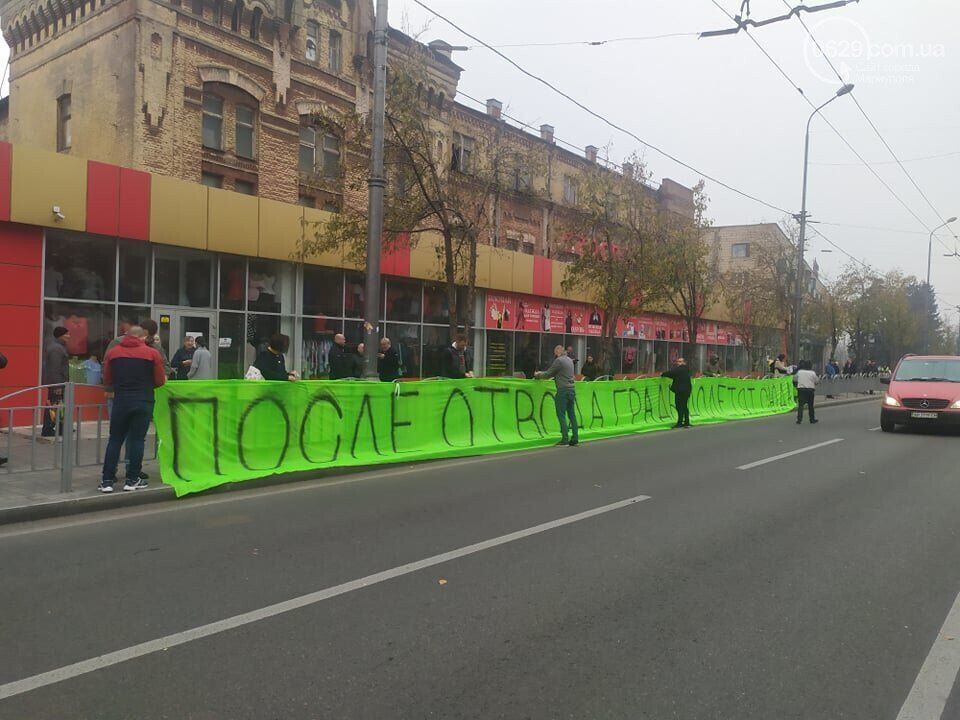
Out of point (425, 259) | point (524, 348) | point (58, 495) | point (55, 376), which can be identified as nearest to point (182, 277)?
point (55, 376)

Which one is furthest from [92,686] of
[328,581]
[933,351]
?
[933,351]

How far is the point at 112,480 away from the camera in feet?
24.7

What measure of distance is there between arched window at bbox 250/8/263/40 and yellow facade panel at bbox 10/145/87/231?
7.29 m

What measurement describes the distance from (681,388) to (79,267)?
42.8 feet

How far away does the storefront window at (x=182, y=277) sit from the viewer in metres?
15.9

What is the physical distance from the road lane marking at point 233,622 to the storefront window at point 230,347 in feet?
41.3

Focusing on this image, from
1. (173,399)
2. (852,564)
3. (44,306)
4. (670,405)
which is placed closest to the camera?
(852,564)

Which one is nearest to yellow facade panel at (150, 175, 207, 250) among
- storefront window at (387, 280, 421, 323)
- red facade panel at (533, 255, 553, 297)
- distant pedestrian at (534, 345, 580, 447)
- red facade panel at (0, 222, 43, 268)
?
red facade panel at (0, 222, 43, 268)

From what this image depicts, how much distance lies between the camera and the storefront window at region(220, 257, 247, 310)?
1695 cm

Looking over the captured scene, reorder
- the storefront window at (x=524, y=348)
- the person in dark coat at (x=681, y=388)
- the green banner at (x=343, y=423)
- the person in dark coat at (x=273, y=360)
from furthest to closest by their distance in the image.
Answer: the storefront window at (x=524, y=348)
the person in dark coat at (x=681, y=388)
the person in dark coat at (x=273, y=360)
the green banner at (x=343, y=423)

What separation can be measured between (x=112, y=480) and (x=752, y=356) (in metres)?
41.3

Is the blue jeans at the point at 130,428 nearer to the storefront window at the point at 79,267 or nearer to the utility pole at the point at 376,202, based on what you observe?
the utility pole at the point at 376,202

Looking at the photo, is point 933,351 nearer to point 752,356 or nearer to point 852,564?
point 752,356

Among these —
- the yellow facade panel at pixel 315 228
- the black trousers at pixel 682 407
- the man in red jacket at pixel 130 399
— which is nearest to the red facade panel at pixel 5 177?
the yellow facade panel at pixel 315 228
